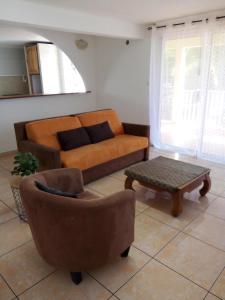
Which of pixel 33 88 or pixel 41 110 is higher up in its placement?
pixel 33 88

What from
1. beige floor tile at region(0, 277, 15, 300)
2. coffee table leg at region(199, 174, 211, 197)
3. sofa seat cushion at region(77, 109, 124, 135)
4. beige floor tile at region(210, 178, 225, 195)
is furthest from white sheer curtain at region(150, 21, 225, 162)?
beige floor tile at region(0, 277, 15, 300)

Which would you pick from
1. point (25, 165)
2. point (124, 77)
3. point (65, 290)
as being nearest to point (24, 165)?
point (25, 165)

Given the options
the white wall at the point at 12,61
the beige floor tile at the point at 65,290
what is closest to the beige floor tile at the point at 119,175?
the beige floor tile at the point at 65,290

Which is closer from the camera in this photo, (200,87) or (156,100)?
(200,87)

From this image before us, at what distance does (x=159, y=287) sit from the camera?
1527mm

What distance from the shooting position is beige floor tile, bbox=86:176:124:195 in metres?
2.87

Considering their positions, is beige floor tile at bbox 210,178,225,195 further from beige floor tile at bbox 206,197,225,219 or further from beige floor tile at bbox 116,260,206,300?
beige floor tile at bbox 116,260,206,300

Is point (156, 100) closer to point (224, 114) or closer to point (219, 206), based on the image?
point (224, 114)

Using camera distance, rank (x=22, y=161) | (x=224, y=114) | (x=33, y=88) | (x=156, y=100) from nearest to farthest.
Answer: (x=22, y=161) → (x=224, y=114) → (x=156, y=100) → (x=33, y=88)

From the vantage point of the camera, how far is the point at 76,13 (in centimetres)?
323

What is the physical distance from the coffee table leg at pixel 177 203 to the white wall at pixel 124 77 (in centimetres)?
267

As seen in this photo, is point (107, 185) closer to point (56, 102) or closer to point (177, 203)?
point (177, 203)

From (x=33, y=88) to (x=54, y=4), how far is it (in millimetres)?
2298

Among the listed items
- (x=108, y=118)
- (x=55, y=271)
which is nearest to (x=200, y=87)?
(x=108, y=118)
